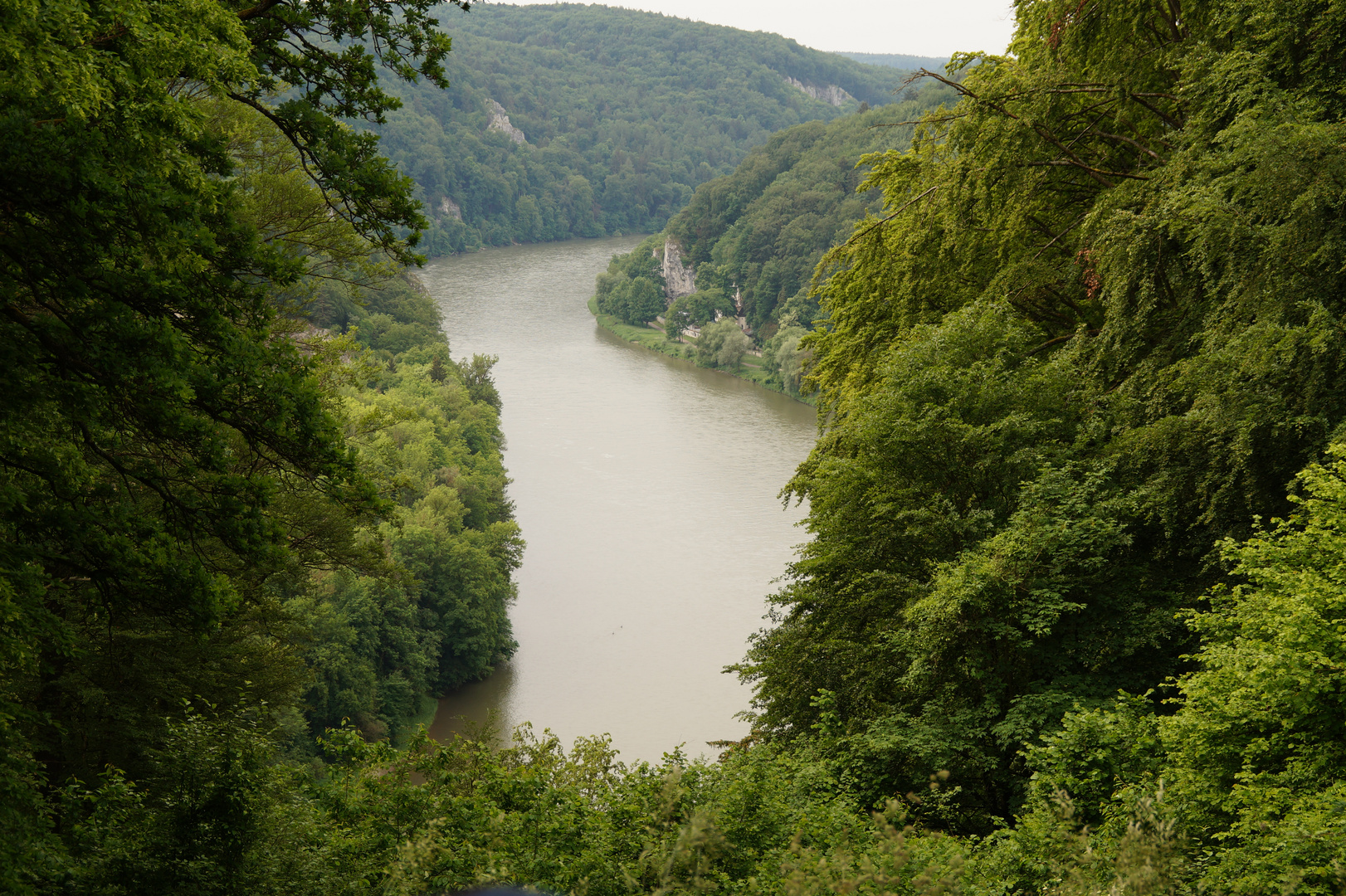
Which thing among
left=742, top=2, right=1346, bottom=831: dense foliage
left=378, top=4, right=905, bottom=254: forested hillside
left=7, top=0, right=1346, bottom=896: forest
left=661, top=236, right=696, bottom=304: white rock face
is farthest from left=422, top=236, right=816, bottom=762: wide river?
left=378, top=4, right=905, bottom=254: forested hillside

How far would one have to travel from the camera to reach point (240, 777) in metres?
6.06

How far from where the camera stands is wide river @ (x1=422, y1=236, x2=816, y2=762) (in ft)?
85.2

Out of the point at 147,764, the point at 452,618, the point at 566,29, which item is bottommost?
the point at 452,618

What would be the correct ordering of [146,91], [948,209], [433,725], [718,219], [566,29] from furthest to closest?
1. [566,29]
2. [718,219]
3. [433,725]
4. [948,209]
5. [146,91]

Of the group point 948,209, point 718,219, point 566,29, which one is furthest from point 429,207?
point 948,209

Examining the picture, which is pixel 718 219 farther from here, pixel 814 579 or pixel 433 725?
pixel 814 579

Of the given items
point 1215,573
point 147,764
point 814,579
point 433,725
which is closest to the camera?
point 1215,573

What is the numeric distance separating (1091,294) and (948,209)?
2.18 metres

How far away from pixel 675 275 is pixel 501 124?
69.4 metres

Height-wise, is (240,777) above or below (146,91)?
below

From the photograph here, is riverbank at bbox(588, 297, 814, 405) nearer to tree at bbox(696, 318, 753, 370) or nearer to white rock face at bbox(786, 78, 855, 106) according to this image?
tree at bbox(696, 318, 753, 370)

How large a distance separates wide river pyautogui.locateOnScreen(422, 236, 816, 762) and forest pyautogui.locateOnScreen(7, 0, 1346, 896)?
39.7 ft

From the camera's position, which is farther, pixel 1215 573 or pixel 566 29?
pixel 566 29

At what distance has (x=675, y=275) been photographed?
8062 centimetres
